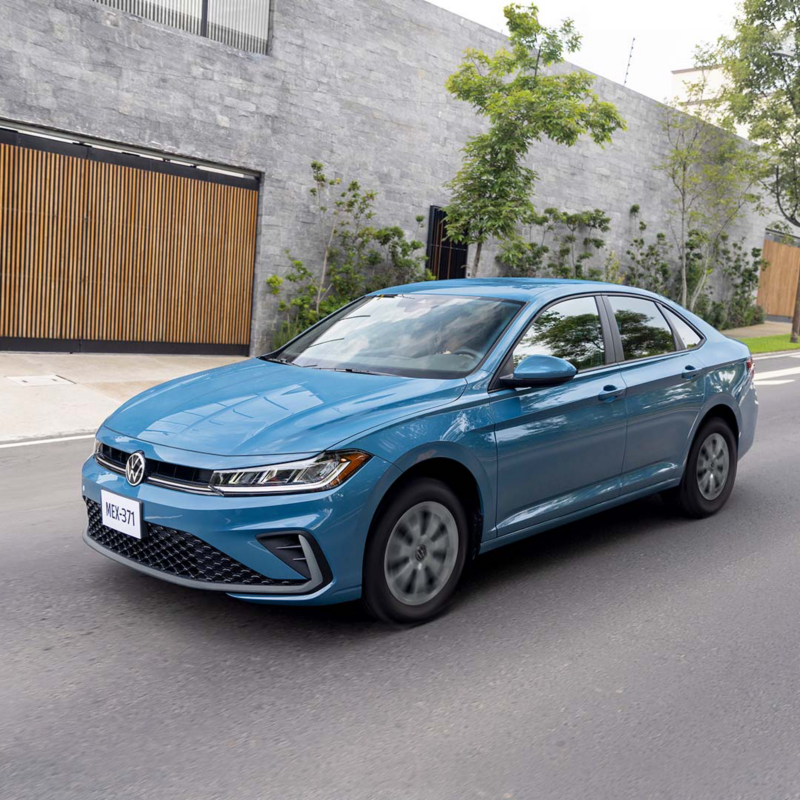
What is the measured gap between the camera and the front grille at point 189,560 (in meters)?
3.86

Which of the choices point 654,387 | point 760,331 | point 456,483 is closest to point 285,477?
point 456,483

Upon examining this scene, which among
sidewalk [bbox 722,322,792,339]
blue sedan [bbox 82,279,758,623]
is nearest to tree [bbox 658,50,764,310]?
sidewalk [bbox 722,322,792,339]

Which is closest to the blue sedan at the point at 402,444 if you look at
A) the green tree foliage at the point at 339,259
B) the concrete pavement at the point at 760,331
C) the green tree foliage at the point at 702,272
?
the green tree foliage at the point at 339,259

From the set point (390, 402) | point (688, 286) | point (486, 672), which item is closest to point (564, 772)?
point (486, 672)

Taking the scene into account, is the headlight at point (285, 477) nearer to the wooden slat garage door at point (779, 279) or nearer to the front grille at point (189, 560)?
the front grille at point (189, 560)

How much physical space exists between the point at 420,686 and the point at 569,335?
2.42 metres

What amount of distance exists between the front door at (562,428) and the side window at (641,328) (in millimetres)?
234

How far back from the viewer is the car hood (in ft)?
13.0

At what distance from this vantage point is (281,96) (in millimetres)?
15695

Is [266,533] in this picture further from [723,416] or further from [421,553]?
[723,416]

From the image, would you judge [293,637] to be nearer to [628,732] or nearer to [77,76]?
[628,732]

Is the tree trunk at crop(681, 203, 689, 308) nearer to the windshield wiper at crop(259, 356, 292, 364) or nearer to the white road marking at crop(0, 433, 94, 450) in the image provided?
the white road marking at crop(0, 433, 94, 450)

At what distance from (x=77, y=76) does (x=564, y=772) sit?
1265 centimetres

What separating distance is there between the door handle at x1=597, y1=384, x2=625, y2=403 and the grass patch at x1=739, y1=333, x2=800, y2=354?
17.8 m
